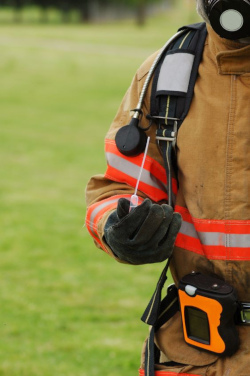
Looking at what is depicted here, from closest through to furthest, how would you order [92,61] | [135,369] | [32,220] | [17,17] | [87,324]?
1. [135,369]
2. [87,324]
3. [32,220]
4. [92,61]
5. [17,17]

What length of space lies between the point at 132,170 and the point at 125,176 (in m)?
0.03

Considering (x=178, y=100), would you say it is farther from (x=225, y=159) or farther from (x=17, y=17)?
(x=17, y=17)

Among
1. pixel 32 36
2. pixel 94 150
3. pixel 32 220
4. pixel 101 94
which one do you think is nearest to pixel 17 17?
pixel 32 36

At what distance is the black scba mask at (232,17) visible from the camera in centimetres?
195

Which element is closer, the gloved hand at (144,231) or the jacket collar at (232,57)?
the gloved hand at (144,231)

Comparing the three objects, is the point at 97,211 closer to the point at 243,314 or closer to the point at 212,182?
the point at 212,182

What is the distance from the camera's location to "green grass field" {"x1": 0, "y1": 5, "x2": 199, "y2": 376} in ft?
15.8

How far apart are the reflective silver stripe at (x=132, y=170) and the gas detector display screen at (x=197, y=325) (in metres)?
0.37

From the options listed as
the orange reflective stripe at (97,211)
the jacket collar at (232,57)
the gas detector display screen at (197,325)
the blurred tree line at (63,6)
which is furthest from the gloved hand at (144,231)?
the blurred tree line at (63,6)

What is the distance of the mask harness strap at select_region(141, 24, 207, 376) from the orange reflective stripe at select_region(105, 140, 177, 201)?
0.16ft

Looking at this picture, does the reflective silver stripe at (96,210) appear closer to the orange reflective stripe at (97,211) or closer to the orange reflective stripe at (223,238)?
the orange reflective stripe at (97,211)

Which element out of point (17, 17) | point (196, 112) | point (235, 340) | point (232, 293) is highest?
point (196, 112)

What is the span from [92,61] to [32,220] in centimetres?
1701

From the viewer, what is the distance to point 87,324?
5.23 metres
